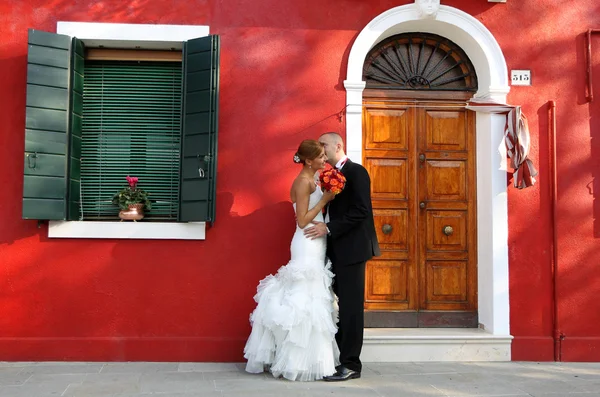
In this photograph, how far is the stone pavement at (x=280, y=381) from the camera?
15.6ft

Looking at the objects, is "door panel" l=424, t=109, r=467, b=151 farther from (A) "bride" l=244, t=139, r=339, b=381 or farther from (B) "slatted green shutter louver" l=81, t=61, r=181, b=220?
(B) "slatted green shutter louver" l=81, t=61, r=181, b=220

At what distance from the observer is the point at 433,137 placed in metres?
6.31

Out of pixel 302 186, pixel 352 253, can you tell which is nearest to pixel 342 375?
pixel 352 253

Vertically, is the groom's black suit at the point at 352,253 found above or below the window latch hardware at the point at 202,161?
below

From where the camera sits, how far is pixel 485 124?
6148mm

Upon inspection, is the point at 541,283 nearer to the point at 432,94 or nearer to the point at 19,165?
the point at 432,94

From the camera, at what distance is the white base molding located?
5.77m

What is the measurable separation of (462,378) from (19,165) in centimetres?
454

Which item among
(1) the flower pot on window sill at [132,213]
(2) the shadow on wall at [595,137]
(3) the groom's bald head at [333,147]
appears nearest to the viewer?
(3) the groom's bald head at [333,147]

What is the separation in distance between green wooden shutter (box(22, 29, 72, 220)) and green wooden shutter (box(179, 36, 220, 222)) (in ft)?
3.67

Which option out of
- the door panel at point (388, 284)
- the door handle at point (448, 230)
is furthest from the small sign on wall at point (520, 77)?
the door panel at point (388, 284)

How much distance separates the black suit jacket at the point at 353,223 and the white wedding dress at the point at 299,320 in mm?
174

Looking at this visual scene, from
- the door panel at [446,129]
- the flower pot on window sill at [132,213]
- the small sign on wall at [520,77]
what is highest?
the small sign on wall at [520,77]

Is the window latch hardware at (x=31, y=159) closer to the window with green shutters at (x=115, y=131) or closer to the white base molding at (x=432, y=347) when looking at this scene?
the window with green shutters at (x=115, y=131)
